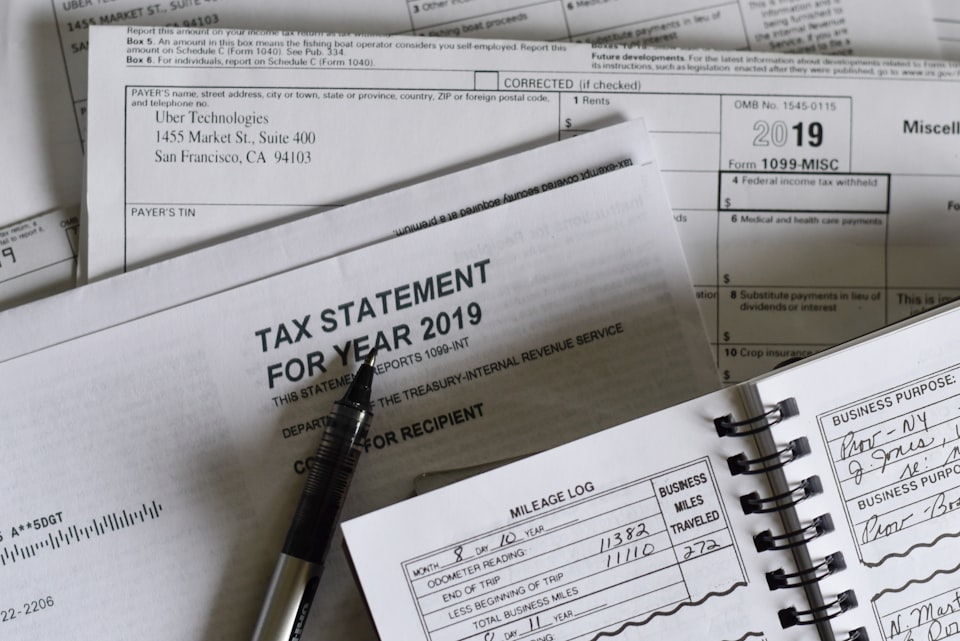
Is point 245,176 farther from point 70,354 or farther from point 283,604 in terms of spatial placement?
point 283,604

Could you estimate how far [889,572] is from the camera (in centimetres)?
42

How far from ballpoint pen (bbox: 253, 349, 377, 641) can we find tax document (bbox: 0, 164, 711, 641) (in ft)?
0.06

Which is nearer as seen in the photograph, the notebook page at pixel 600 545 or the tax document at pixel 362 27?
the notebook page at pixel 600 545

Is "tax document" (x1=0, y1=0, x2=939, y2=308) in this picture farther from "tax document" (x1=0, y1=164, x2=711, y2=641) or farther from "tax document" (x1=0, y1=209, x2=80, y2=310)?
"tax document" (x1=0, y1=164, x2=711, y2=641)

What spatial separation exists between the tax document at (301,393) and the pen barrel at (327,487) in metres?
0.02

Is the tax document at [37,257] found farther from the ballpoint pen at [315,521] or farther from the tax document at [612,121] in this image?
the ballpoint pen at [315,521]

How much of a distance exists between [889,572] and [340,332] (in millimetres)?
338

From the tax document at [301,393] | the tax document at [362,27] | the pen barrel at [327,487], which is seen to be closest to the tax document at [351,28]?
the tax document at [362,27]

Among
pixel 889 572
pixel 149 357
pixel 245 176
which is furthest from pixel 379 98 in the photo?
pixel 889 572

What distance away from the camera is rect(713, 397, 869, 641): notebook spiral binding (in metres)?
0.41

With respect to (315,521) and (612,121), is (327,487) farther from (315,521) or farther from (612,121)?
(612,121)

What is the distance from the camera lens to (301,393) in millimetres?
482

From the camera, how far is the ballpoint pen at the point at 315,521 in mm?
453

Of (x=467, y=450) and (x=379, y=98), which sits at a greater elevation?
(x=379, y=98)
